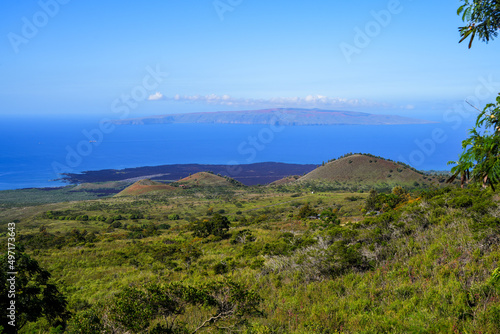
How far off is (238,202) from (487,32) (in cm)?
5229

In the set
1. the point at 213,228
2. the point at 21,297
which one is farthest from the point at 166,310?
the point at 213,228

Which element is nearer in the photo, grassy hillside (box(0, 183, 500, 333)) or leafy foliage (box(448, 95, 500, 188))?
leafy foliage (box(448, 95, 500, 188))

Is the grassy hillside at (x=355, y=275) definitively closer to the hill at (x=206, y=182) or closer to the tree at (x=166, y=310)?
the tree at (x=166, y=310)

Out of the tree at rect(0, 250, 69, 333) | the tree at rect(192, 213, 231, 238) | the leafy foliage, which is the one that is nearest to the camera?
the leafy foliage

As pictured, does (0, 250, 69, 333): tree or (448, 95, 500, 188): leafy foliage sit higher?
(448, 95, 500, 188): leafy foliage

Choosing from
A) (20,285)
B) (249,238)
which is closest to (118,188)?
(249,238)

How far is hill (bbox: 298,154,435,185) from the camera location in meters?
78.9

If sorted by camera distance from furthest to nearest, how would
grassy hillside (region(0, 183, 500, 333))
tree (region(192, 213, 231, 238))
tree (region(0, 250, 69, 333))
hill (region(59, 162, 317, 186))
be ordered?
hill (region(59, 162, 317, 186)) → tree (region(192, 213, 231, 238)) → tree (region(0, 250, 69, 333)) → grassy hillside (region(0, 183, 500, 333))

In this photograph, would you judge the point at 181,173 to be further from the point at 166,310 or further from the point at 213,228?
the point at 166,310

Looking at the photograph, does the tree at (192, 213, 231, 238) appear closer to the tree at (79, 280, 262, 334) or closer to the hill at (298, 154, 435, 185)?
the tree at (79, 280, 262, 334)

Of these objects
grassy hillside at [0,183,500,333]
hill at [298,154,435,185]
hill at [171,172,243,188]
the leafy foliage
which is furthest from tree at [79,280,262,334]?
hill at [171,172,243,188]

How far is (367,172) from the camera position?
283 feet

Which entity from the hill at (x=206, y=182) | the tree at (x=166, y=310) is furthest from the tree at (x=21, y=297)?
the hill at (x=206, y=182)

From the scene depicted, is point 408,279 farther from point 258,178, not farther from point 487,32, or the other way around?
point 258,178
